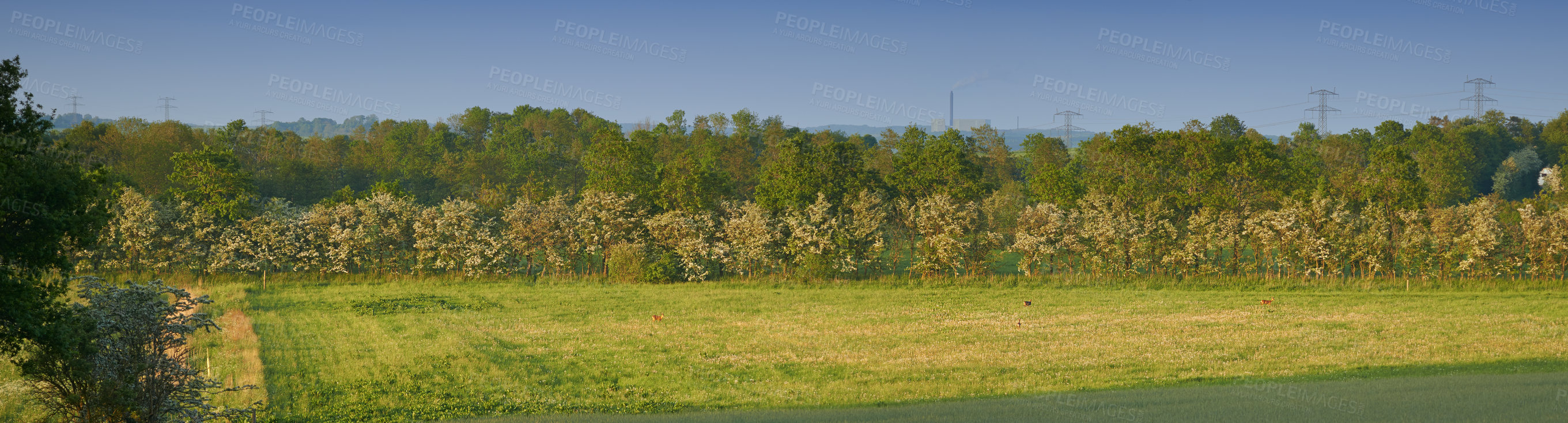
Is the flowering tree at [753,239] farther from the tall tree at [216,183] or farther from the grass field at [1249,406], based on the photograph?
the grass field at [1249,406]

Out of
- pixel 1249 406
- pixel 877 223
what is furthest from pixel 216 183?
pixel 1249 406

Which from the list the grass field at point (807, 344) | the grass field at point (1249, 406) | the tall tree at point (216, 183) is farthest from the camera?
the tall tree at point (216, 183)

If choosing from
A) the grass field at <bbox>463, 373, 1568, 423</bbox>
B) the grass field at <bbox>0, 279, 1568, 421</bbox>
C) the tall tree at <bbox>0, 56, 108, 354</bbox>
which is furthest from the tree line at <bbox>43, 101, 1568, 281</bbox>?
the tall tree at <bbox>0, 56, 108, 354</bbox>

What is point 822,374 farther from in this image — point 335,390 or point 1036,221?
point 1036,221

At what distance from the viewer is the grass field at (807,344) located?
2372 centimetres

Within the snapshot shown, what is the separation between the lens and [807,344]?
31500 mm

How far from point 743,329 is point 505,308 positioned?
13.1 metres

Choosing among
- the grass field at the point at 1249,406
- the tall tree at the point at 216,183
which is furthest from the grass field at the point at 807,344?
the tall tree at the point at 216,183

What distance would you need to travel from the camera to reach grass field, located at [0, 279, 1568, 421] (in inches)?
934

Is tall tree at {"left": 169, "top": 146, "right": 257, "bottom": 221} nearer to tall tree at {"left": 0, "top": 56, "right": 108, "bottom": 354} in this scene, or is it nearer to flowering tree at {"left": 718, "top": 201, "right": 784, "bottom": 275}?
flowering tree at {"left": 718, "top": 201, "right": 784, "bottom": 275}

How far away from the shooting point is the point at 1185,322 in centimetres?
3669

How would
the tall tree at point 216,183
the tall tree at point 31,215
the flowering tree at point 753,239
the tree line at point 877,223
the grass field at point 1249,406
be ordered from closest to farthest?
the tall tree at point 31,215 < the grass field at point 1249,406 < the tree line at point 877,223 < the flowering tree at point 753,239 < the tall tree at point 216,183

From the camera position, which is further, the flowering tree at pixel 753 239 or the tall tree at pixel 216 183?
the tall tree at pixel 216 183

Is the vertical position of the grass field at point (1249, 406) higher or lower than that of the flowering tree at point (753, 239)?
lower
